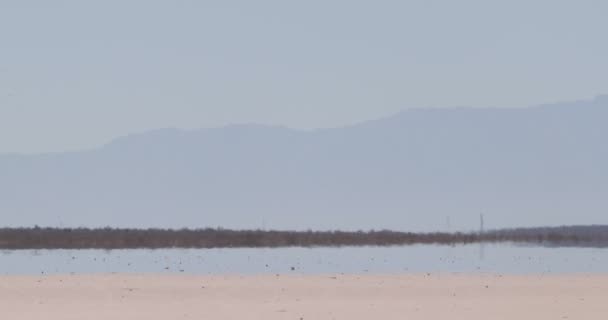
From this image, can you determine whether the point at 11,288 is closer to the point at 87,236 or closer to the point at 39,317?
the point at 39,317

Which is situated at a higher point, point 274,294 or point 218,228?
point 218,228

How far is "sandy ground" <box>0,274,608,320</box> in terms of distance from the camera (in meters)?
26.4

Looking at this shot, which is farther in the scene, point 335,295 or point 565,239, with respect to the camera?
point 565,239

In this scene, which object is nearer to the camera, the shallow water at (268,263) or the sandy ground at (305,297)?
the sandy ground at (305,297)

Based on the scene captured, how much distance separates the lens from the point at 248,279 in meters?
39.2

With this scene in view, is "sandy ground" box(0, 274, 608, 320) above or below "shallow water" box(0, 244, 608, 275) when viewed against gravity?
below

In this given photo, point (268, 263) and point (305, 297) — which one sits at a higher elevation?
point (268, 263)

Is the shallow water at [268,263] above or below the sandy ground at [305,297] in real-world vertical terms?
above

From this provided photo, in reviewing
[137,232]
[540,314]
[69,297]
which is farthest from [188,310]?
[137,232]

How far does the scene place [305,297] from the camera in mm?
31078

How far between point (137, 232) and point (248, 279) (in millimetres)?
59974

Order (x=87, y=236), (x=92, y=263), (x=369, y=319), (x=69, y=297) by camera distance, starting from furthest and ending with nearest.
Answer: (x=87, y=236) < (x=92, y=263) < (x=69, y=297) < (x=369, y=319)

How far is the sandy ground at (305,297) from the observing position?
2636 centimetres

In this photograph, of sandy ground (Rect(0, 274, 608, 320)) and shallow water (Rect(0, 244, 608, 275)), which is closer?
sandy ground (Rect(0, 274, 608, 320))
